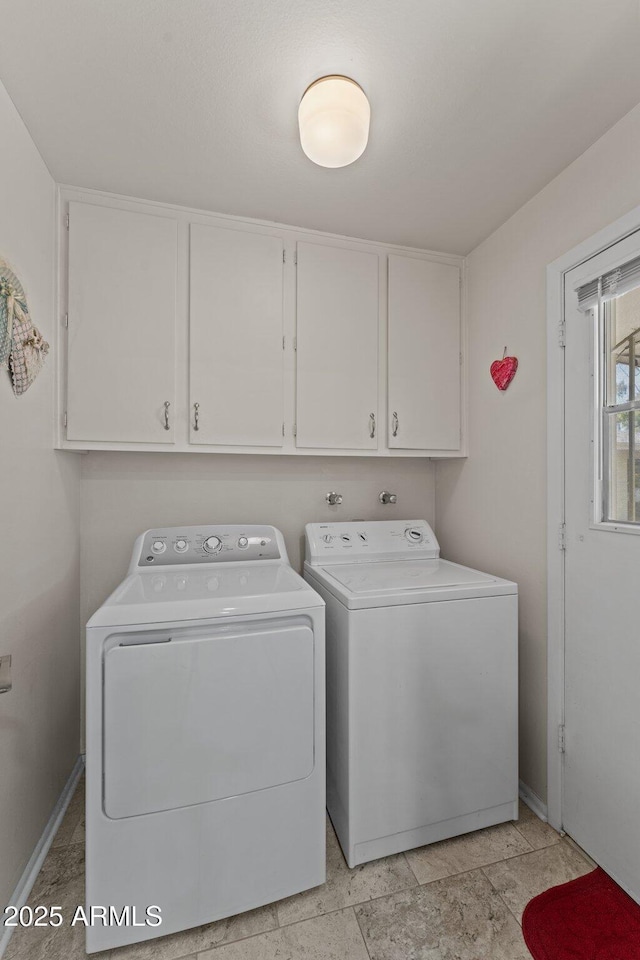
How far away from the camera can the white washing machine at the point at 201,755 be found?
3.89ft

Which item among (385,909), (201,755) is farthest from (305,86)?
(385,909)

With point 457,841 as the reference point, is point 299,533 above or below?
above

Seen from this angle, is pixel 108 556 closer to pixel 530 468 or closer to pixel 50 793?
pixel 50 793

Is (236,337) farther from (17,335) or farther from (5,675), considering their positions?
(5,675)

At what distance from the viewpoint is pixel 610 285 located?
1.43 meters

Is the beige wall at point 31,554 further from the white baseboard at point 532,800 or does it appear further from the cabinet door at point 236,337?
the white baseboard at point 532,800

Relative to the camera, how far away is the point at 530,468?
1.78m

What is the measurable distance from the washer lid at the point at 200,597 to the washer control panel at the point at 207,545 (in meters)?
0.13

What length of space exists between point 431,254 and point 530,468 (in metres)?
1.23

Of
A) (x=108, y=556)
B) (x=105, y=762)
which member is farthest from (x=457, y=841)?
A: (x=108, y=556)

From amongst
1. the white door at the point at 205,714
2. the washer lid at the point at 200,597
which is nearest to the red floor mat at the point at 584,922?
the white door at the point at 205,714

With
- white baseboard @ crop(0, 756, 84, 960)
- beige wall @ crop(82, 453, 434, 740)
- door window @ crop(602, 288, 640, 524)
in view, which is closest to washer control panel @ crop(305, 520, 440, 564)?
beige wall @ crop(82, 453, 434, 740)

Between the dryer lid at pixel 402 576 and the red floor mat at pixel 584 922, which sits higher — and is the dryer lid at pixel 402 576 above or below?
above

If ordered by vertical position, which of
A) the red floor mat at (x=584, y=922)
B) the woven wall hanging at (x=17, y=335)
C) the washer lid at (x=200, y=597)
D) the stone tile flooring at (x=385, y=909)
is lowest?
the stone tile flooring at (x=385, y=909)
